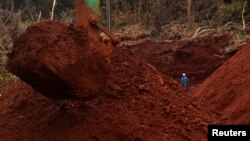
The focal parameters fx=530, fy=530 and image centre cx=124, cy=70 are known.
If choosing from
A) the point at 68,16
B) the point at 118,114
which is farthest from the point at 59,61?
the point at 68,16

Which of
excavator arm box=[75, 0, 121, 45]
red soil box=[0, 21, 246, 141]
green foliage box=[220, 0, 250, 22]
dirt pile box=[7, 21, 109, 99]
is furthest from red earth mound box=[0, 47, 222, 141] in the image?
green foliage box=[220, 0, 250, 22]

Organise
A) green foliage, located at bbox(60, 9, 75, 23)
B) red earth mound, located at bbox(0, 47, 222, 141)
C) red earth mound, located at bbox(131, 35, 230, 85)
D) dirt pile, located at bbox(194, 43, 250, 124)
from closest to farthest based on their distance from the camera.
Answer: red earth mound, located at bbox(0, 47, 222, 141), dirt pile, located at bbox(194, 43, 250, 124), red earth mound, located at bbox(131, 35, 230, 85), green foliage, located at bbox(60, 9, 75, 23)

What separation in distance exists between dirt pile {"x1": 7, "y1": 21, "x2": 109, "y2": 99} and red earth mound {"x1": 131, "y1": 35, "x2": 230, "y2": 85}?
7645mm

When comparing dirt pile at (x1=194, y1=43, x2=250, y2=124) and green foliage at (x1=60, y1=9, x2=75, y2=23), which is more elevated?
green foliage at (x1=60, y1=9, x2=75, y2=23)

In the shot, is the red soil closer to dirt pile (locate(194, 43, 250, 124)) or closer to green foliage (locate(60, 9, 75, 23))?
dirt pile (locate(194, 43, 250, 124))

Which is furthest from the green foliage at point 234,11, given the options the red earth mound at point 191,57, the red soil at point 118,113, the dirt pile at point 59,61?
the dirt pile at point 59,61

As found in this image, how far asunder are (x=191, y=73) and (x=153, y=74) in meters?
6.96

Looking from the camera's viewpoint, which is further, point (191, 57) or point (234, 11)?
point (234, 11)

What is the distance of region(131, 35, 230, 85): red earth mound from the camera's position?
42.8 feet

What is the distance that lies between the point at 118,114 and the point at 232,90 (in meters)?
2.84

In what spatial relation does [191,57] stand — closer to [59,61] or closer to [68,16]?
[68,16]

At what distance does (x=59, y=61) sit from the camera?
14.3ft

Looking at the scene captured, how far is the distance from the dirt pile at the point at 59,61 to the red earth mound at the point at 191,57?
25.1ft

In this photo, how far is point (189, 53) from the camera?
14227mm
